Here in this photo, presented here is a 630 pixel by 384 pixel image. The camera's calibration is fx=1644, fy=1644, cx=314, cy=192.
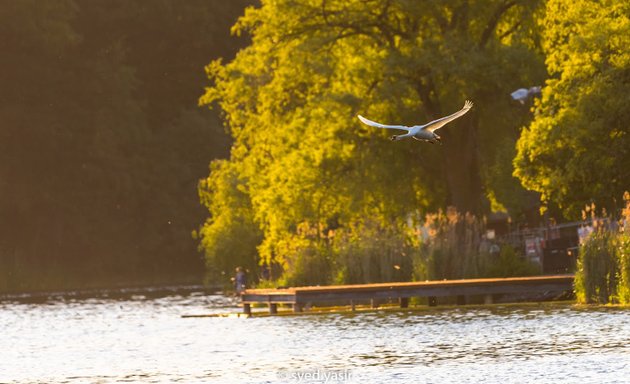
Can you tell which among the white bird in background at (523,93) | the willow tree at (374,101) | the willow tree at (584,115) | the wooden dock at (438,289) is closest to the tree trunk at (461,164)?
the willow tree at (374,101)

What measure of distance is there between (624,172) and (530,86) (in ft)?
22.7

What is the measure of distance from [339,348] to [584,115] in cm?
1465

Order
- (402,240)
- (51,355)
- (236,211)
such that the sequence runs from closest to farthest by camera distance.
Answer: (51,355) → (402,240) → (236,211)

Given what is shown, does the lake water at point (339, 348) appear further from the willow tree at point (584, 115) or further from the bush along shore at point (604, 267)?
the willow tree at point (584, 115)

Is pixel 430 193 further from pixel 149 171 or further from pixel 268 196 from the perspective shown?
pixel 149 171

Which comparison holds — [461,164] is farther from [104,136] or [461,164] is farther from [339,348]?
[104,136]

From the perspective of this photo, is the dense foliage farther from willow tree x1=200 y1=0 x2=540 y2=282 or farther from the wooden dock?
the wooden dock

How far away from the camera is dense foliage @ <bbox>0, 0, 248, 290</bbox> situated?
8719 cm

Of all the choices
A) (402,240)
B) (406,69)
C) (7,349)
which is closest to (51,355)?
(7,349)

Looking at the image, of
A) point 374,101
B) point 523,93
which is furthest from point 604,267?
point 374,101

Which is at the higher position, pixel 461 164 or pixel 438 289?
pixel 461 164

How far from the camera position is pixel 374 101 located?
5034 centimetres

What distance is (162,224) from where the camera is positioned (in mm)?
95562

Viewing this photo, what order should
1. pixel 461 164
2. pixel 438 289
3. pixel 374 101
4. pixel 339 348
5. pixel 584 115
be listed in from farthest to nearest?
pixel 461 164
pixel 374 101
pixel 584 115
pixel 438 289
pixel 339 348
